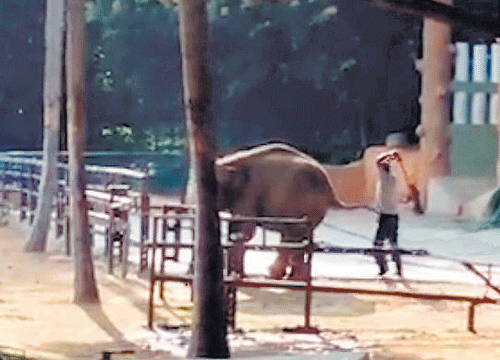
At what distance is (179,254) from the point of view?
404cm

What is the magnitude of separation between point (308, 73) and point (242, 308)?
0.93 m

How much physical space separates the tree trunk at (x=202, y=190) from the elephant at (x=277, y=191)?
33.6 inches

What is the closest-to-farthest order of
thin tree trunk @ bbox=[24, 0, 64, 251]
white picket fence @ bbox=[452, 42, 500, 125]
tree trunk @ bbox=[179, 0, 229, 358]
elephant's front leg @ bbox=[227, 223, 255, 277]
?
tree trunk @ bbox=[179, 0, 229, 358] < elephant's front leg @ bbox=[227, 223, 255, 277] < thin tree trunk @ bbox=[24, 0, 64, 251] < white picket fence @ bbox=[452, 42, 500, 125]

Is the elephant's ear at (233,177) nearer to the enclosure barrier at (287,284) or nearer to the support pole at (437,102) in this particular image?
the enclosure barrier at (287,284)

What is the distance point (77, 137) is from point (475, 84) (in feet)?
9.64

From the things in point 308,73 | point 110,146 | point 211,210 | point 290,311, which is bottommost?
point 290,311

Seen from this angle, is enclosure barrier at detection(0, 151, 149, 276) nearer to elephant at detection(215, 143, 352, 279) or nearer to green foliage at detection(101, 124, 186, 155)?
green foliage at detection(101, 124, 186, 155)

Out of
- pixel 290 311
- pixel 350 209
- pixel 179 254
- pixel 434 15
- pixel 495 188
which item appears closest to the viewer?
pixel 434 15

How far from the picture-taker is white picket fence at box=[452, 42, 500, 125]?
220 inches

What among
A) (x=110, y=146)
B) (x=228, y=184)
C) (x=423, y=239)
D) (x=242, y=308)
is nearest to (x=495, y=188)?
(x=423, y=239)

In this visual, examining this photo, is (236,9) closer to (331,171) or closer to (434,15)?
(331,171)

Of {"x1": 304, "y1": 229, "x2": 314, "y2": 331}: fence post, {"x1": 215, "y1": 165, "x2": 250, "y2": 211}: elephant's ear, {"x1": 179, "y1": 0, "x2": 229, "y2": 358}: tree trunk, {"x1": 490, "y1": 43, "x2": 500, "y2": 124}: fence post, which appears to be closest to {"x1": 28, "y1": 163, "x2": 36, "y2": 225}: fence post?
{"x1": 215, "y1": 165, "x2": 250, "y2": 211}: elephant's ear

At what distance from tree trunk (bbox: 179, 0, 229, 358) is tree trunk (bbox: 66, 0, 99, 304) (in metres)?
0.76

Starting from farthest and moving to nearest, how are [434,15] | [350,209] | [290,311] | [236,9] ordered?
1. [350,209]
2. [290,311]
3. [236,9]
4. [434,15]
